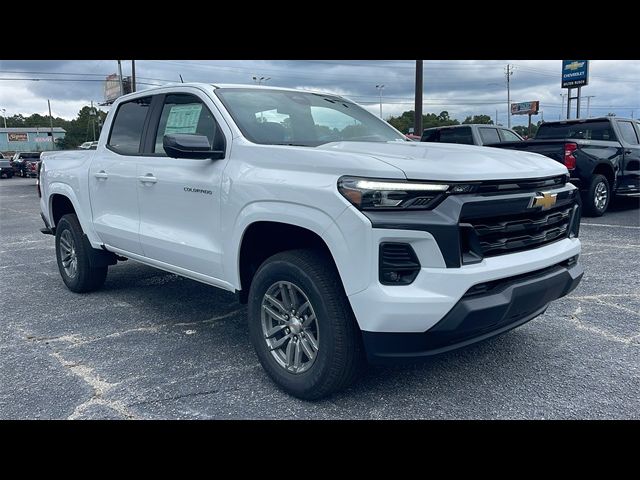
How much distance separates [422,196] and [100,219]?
3.49 metres

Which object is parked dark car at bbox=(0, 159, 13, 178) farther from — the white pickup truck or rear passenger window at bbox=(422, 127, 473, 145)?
the white pickup truck

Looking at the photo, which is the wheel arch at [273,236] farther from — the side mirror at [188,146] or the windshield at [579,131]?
the windshield at [579,131]

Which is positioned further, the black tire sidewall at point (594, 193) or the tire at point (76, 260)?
the black tire sidewall at point (594, 193)

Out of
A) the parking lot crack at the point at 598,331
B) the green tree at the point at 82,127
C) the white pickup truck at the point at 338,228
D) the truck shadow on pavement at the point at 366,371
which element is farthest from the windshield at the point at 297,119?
the green tree at the point at 82,127

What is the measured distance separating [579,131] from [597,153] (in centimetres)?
140

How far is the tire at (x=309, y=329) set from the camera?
2.96 metres

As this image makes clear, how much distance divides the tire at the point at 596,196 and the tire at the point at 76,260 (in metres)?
8.32

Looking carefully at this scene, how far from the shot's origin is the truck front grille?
2844mm

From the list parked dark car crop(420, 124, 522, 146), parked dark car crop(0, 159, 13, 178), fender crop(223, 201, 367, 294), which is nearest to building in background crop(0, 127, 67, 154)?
parked dark car crop(0, 159, 13, 178)

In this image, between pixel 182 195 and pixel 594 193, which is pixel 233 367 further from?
pixel 594 193

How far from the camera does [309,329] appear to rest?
321cm

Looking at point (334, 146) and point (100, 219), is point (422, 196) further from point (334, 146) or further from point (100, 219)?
point (100, 219)

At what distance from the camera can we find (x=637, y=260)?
664 cm

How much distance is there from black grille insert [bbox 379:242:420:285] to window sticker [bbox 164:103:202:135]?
6.98ft
